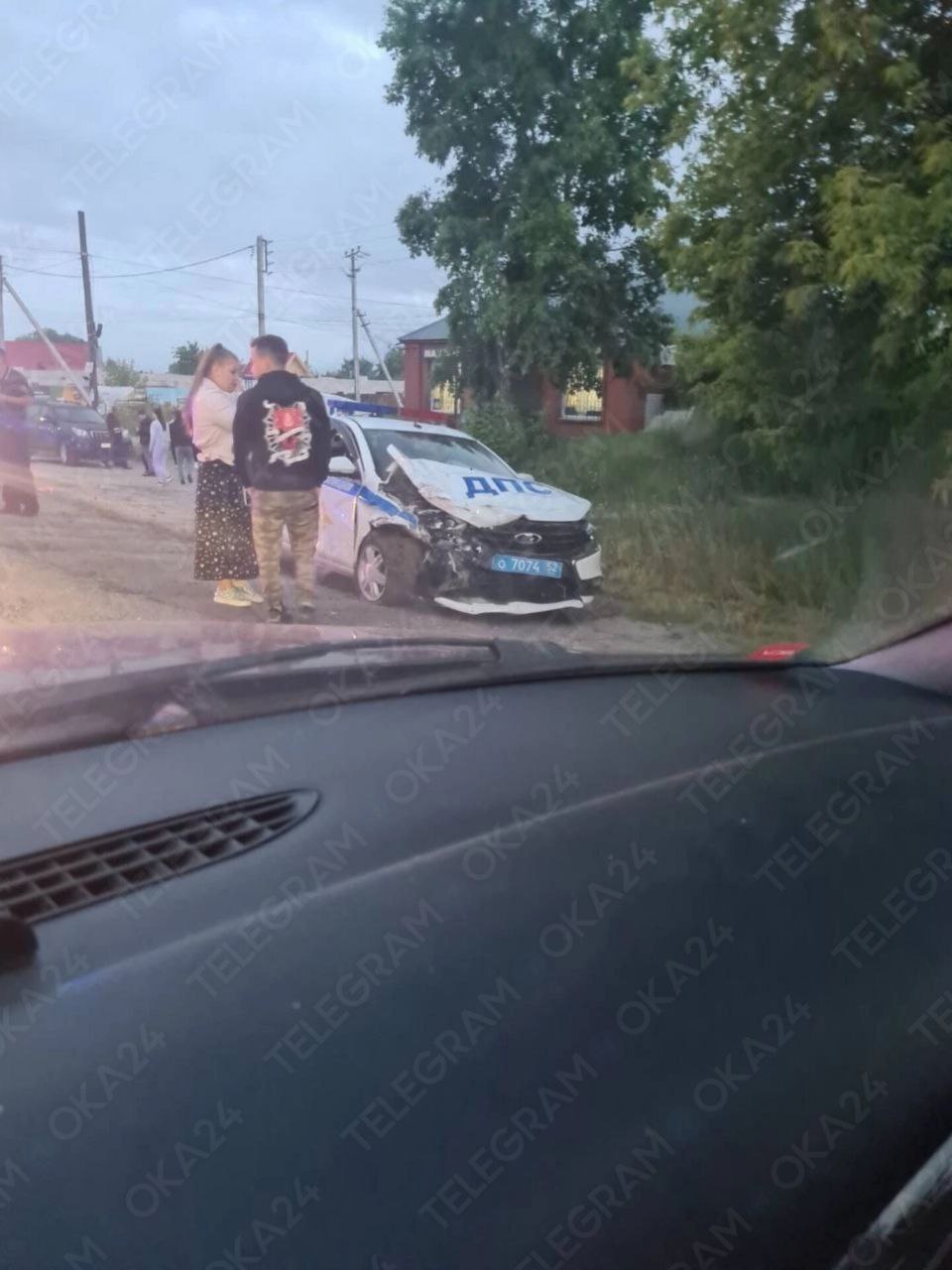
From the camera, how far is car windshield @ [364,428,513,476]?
9.73 metres

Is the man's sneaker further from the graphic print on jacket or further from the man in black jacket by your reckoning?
the graphic print on jacket

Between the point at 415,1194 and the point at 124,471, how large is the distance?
59.7ft

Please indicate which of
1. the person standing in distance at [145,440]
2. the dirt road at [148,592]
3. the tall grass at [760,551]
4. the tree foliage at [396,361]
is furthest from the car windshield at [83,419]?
the tall grass at [760,551]

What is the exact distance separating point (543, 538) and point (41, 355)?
7095mm

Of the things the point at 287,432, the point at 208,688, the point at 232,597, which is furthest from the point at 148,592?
the point at 208,688

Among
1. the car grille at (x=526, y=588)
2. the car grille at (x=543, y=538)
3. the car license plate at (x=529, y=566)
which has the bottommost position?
the car grille at (x=526, y=588)

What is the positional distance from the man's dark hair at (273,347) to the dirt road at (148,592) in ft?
4.99

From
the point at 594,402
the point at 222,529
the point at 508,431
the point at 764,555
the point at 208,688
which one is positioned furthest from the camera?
the point at 594,402

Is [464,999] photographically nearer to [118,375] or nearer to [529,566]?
[529,566]

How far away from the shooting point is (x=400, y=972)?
163cm

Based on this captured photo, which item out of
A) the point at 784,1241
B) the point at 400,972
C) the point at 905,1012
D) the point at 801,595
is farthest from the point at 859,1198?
the point at 801,595

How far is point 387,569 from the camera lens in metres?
9.01

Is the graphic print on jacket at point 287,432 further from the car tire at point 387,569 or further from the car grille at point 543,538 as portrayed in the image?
the car grille at point 543,538

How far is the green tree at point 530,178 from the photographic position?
1486 centimetres
